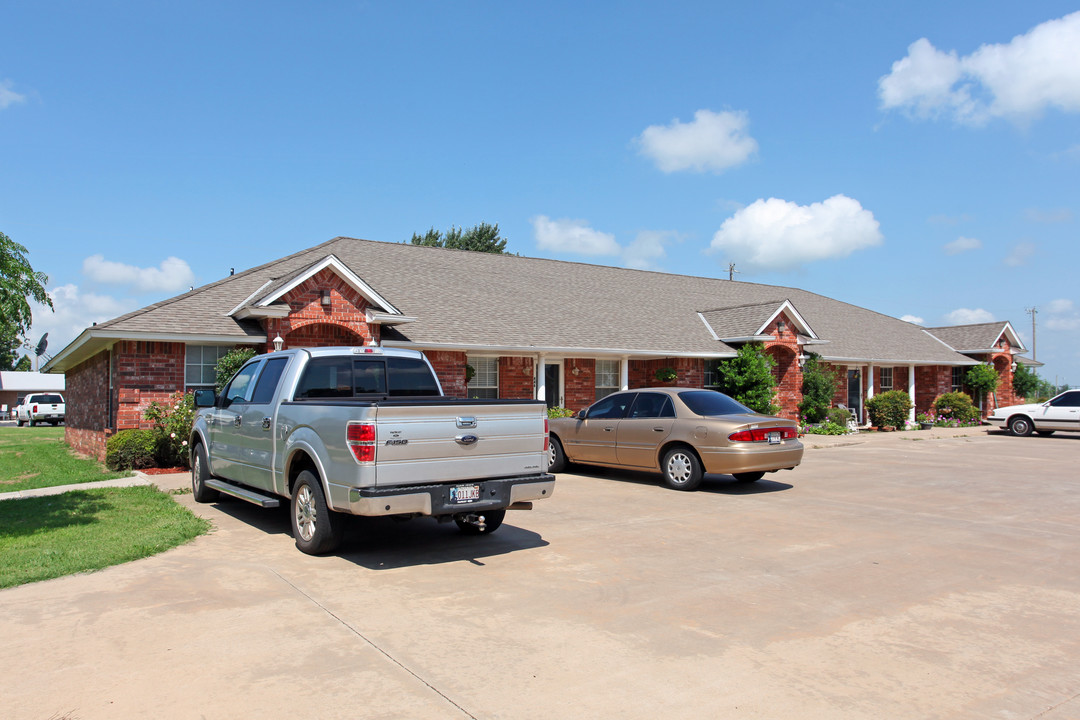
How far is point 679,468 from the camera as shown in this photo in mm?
12172

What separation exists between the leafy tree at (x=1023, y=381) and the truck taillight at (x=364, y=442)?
1470 inches

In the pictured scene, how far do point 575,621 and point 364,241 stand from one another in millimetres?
20292

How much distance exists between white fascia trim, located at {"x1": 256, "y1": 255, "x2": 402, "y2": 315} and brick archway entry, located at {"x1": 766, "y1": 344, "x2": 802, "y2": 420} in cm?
1332

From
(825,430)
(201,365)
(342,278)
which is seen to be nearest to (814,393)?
(825,430)

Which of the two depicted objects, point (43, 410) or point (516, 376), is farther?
point (43, 410)

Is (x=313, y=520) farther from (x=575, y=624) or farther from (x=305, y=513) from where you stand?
(x=575, y=624)

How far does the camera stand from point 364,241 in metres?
24.1

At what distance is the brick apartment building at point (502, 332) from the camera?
15.4 metres

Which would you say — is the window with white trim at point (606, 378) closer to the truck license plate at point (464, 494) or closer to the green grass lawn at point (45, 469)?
the green grass lawn at point (45, 469)

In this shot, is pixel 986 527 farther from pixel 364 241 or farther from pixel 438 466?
pixel 364 241

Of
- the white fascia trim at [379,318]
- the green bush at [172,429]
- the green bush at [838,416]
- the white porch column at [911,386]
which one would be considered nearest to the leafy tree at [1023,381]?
the white porch column at [911,386]

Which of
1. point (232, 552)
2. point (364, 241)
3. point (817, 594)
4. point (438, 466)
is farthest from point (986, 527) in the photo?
point (364, 241)

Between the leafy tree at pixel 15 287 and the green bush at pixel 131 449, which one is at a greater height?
the leafy tree at pixel 15 287

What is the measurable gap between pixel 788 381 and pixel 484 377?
413 inches
